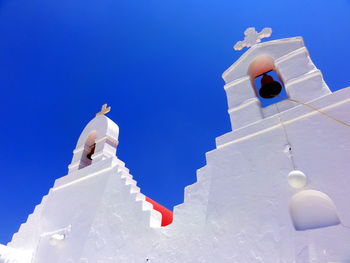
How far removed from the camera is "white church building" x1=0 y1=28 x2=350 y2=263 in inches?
140

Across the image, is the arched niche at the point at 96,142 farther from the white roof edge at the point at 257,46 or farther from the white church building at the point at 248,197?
the white roof edge at the point at 257,46

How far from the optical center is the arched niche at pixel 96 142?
23.8ft

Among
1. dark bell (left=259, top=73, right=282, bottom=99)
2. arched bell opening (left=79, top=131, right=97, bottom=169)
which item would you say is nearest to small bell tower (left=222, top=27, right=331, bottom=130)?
dark bell (left=259, top=73, right=282, bottom=99)

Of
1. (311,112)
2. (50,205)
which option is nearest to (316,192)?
(311,112)

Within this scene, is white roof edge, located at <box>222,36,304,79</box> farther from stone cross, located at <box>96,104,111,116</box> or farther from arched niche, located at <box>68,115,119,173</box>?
stone cross, located at <box>96,104,111,116</box>

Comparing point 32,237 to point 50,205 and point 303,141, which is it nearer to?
point 50,205

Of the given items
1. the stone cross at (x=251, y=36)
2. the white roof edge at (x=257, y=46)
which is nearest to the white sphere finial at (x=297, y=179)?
the white roof edge at (x=257, y=46)

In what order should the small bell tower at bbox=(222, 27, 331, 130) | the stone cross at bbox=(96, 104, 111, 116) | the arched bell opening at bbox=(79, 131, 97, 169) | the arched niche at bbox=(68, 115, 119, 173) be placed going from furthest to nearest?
the stone cross at bbox=(96, 104, 111, 116), the arched bell opening at bbox=(79, 131, 97, 169), the arched niche at bbox=(68, 115, 119, 173), the small bell tower at bbox=(222, 27, 331, 130)

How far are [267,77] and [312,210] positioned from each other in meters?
Answer: 2.98

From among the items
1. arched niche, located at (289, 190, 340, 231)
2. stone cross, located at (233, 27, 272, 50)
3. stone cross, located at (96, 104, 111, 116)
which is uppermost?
stone cross, located at (96, 104, 111, 116)

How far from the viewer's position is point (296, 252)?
331 cm

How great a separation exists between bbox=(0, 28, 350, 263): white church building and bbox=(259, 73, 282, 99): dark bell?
25 millimetres

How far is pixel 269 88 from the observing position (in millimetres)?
5383

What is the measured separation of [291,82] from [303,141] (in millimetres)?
1373
